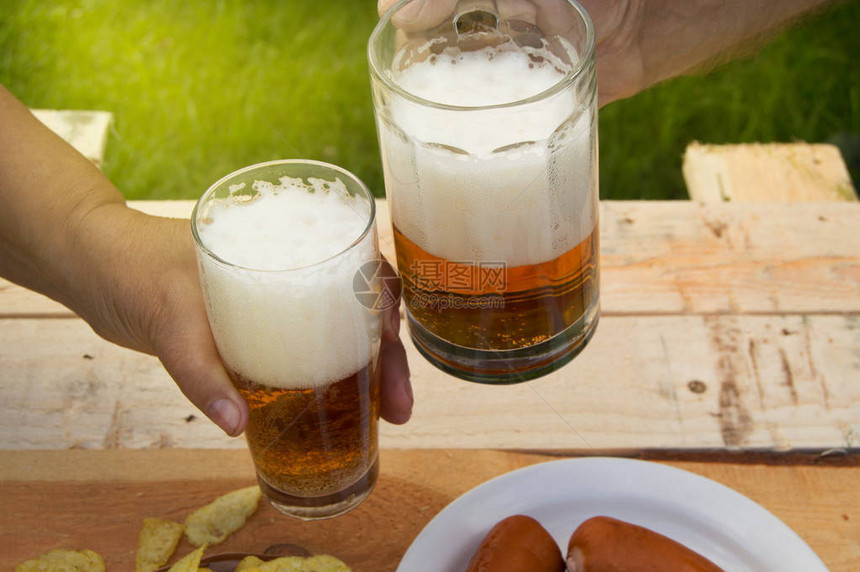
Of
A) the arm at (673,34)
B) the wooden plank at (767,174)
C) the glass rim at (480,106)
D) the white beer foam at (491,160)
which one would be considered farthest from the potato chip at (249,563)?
the wooden plank at (767,174)

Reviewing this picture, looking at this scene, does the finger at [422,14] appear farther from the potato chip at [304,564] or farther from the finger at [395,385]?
the potato chip at [304,564]

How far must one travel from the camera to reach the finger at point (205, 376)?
1022 millimetres

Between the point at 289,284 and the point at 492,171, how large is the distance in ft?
0.69

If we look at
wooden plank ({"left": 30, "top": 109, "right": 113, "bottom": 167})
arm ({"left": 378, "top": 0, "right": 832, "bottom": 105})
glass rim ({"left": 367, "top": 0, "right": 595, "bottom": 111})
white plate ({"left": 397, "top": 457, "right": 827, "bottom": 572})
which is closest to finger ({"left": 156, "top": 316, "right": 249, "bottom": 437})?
white plate ({"left": 397, "top": 457, "right": 827, "bottom": 572})

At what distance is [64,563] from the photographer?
106 cm

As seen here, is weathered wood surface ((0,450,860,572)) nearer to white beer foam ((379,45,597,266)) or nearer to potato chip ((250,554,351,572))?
potato chip ((250,554,351,572))

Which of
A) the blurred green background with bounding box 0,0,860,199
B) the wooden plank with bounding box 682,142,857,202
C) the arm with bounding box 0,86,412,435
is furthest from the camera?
the blurred green background with bounding box 0,0,860,199

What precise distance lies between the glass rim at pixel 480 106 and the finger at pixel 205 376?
1.11ft

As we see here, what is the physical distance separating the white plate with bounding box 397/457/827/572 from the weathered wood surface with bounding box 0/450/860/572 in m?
0.09

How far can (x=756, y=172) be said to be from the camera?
1.66 m

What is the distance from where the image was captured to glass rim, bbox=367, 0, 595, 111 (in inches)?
34.9

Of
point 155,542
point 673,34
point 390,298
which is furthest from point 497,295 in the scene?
point 673,34

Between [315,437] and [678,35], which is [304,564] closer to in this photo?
[315,437]

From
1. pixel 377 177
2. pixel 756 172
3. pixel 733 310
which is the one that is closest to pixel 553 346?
pixel 733 310
